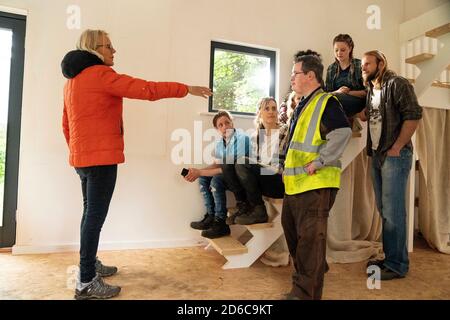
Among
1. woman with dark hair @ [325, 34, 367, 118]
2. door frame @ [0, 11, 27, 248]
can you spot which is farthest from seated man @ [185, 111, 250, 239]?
door frame @ [0, 11, 27, 248]

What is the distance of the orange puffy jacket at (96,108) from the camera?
1.43 meters

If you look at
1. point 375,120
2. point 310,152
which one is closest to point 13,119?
point 310,152

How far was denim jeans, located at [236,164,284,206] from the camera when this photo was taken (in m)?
1.88

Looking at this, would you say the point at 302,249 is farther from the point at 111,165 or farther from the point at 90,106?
the point at 90,106

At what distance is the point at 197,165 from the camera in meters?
2.48

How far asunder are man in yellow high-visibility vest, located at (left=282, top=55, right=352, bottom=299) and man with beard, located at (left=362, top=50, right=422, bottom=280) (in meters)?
0.62

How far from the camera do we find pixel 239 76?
9.02ft

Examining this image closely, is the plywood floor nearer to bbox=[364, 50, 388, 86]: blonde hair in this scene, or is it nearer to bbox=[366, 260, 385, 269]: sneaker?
bbox=[366, 260, 385, 269]: sneaker

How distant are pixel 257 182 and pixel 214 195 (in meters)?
0.38

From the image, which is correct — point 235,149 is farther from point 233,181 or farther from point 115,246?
point 115,246

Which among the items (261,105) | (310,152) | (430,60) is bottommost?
(310,152)

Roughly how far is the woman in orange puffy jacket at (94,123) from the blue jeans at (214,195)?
2.66 ft

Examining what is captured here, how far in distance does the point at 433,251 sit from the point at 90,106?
2.75 meters
